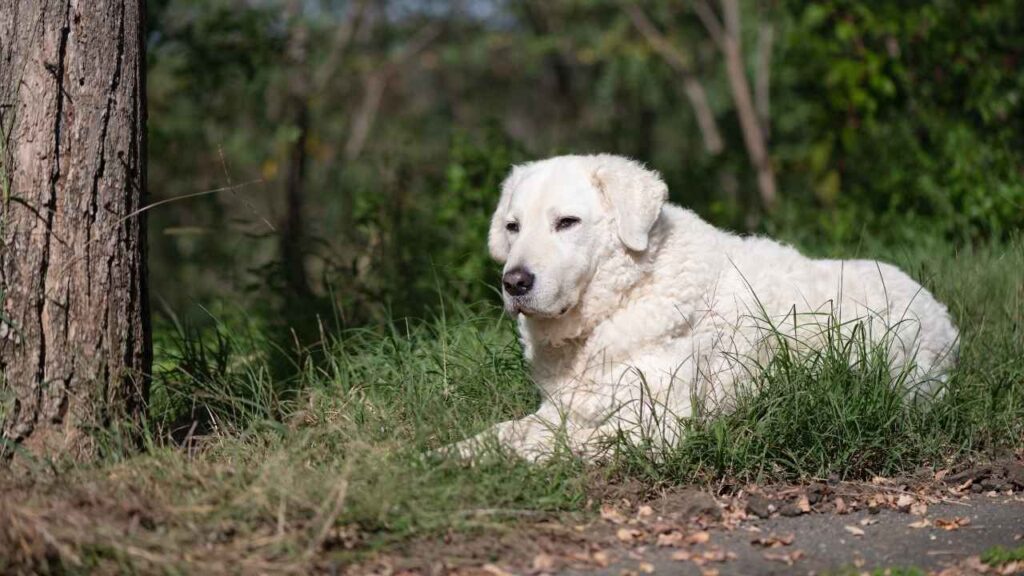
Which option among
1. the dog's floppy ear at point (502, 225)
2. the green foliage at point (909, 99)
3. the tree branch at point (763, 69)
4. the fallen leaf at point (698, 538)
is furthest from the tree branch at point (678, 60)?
the fallen leaf at point (698, 538)

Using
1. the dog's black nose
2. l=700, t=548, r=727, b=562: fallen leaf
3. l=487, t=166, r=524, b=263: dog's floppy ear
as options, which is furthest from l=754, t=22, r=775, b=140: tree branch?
l=700, t=548, r=727, b=562: fallen leaf

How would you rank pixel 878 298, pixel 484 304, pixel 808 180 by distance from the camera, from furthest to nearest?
pixel 808 180 < pixel 484 304 < pixel 878 298

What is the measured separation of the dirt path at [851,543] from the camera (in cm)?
372

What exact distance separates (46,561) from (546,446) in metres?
1.88

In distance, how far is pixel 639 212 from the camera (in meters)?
4.70

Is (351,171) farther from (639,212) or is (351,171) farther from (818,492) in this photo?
(818,492)

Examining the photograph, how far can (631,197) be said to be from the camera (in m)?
4.72

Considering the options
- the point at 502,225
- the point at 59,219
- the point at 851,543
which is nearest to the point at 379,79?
the point at 502,225

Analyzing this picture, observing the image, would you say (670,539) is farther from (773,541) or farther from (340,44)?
(340,44)

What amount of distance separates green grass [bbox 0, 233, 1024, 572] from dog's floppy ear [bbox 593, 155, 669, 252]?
79cm

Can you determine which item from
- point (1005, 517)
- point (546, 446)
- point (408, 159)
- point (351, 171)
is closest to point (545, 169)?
point (546, 446)

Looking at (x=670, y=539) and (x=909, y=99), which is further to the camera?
(x=909, y=99)

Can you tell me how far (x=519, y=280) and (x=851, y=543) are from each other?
5.31ft

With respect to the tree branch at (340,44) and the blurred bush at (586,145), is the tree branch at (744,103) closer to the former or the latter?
the blurred bush at (586,145)
